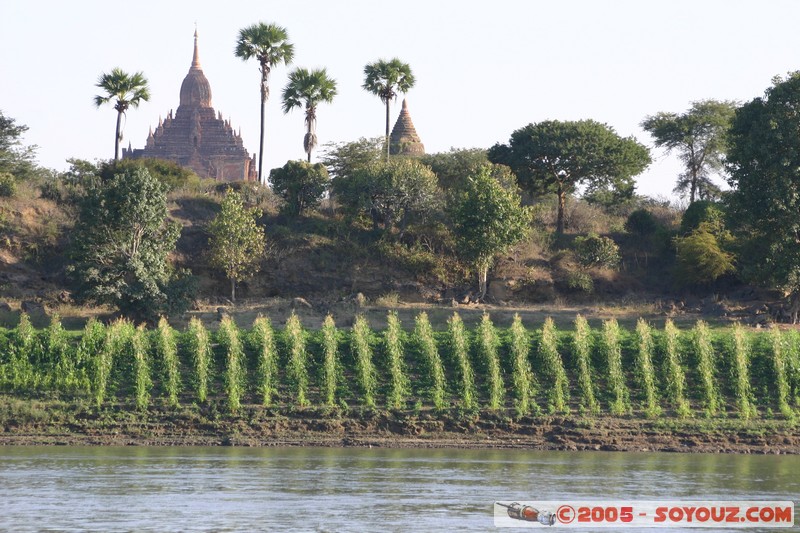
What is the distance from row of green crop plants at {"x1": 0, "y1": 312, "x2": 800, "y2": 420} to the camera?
28906 millimetres

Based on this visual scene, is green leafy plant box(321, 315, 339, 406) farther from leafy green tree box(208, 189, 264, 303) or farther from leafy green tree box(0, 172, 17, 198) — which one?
leafy green tree box(0, 172, 17, 198)

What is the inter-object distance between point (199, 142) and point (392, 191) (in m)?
49.0

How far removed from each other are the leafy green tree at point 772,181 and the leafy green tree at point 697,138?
19.3m

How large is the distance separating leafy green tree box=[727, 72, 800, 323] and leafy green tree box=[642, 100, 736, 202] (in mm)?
19303

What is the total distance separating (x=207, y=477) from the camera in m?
22.0

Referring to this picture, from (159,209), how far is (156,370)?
11682 millimetres

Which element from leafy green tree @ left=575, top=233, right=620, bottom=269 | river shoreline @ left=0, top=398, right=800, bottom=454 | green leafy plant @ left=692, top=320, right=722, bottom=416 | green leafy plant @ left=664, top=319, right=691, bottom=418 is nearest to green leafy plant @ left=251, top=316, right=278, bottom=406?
river shoreline @ left=0, top=398, right=800, bottom=454

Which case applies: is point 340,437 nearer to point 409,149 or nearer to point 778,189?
point 778,189

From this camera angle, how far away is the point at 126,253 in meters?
39.2

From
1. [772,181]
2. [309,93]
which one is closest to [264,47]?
[309,93]

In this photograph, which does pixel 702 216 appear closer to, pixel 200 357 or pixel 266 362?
pixel 266 362

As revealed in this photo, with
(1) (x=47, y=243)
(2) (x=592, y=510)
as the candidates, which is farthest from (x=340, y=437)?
(1) (x=47, y=243)

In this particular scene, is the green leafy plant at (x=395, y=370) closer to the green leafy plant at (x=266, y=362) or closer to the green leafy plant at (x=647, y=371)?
the green leafy plant at (x=266, y=362)

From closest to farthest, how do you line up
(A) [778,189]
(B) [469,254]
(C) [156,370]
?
(C) [156,370]
(A) [778,189]
(B) [469,254]
